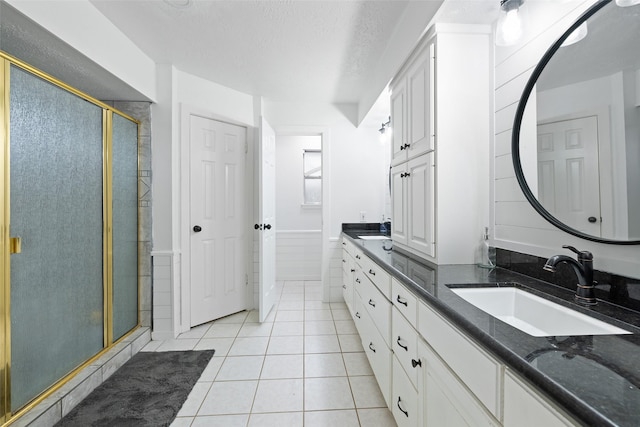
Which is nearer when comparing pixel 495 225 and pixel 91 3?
pixel 495 225

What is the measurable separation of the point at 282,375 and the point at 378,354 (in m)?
0.71

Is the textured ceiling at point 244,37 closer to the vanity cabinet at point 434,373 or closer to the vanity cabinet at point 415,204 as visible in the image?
the vanity cabinet at point 415,204

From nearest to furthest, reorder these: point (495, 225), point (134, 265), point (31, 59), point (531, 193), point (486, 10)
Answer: point (531, 193) < point (486, 10) < point (495, 225) < point (31, 59) < point (134, 265)

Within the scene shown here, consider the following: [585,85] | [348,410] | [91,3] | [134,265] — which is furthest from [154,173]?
[585,85]

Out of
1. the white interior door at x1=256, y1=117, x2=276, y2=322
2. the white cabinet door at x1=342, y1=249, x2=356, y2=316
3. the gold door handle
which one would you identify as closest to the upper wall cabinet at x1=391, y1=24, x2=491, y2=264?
the white cabinet door at x1=342, y1=249, x2=356, y2=316

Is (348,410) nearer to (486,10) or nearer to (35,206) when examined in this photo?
(35,206)

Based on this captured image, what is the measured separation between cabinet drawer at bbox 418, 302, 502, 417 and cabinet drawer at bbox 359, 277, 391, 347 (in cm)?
44

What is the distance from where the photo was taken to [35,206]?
148cm

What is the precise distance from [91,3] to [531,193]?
8.84ft

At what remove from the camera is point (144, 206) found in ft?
7.95

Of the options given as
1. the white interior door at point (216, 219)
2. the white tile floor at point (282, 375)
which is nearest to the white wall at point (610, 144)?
the white tile floor at point (282, 375)

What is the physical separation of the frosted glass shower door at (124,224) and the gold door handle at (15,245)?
74cm

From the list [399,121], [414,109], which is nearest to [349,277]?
[399,121]

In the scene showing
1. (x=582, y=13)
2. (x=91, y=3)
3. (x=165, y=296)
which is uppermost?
(x=91, y=3)
